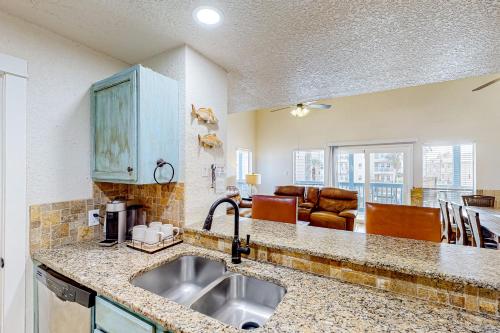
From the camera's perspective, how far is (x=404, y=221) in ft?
5.42

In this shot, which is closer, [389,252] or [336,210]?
[389,252]

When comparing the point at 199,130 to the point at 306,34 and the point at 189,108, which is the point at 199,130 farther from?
the point at 306,34

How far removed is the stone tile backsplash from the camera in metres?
1.45

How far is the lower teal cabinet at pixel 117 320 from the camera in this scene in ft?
3.00

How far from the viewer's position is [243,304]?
1.25 meters

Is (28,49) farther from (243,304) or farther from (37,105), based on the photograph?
(243,304)

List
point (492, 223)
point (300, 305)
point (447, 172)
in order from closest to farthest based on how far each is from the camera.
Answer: point (300, 305)
point (492, 223)
point (447, 172)

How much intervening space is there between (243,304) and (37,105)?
66.2 inches

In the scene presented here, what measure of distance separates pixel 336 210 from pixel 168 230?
4511 mm

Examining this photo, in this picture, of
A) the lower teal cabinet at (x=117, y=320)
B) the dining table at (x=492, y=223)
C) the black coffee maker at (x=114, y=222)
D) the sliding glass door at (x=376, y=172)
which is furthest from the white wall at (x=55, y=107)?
the sliding glass door at (x=376, y=172)

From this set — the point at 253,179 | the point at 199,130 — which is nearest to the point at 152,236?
the point at 199,130

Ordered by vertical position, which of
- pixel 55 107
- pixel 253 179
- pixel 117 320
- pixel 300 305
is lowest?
pixel 117 320

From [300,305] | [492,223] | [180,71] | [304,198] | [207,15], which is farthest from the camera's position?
[304,198]

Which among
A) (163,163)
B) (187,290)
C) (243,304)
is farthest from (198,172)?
(243,304)
